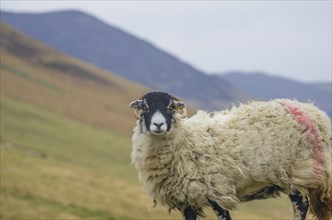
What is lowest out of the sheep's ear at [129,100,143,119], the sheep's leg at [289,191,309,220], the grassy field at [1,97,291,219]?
the grassy field at [1,97,291,219]

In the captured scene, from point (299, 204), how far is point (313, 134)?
1454 mm

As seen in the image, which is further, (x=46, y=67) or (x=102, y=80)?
(x=102, y=80)

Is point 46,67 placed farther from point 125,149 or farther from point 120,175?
point 120,175

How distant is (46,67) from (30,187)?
5263 inches

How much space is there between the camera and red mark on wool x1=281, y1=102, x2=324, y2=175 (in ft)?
37.3

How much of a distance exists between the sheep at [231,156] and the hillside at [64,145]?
3446 millimetres

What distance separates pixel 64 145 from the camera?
96750 mm

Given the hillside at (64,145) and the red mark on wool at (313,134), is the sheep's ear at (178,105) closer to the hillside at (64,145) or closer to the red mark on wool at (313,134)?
the red mark on wool at (313,134)

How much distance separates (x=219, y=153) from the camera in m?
11.0

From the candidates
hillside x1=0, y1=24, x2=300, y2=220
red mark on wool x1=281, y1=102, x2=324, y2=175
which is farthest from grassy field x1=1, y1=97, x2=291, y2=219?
red mark on wool x1=281, y1=102, x2=324, y2=175

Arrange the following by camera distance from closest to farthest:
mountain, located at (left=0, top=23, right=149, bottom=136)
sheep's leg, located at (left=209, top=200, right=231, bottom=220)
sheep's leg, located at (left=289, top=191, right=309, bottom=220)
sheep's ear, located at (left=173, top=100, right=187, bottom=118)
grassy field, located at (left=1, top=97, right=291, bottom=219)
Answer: sheep's leg, located at (left=209, top=200, right=231, bottom=220) → sheep's ear, located at (left=173, top=100, right=187, bottom=118) → sheep's leg, located at (left=289, top=191, right=309, bottom=220) → grassy field, located at (left=1, top=97, right=291, bottom=219) → mountain, located at (left=0, top=23, right=149, bottom=136)

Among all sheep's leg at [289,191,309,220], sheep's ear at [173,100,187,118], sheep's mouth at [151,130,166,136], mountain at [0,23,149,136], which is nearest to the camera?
sheep's mouth at [151,130,166,136]

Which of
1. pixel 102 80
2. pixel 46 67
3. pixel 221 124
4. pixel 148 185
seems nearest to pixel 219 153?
pixel 221 124

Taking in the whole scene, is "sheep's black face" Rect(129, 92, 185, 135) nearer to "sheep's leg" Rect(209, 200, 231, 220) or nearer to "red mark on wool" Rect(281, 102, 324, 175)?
"sheep's leg" Rect(209, 200, 231, 220)
